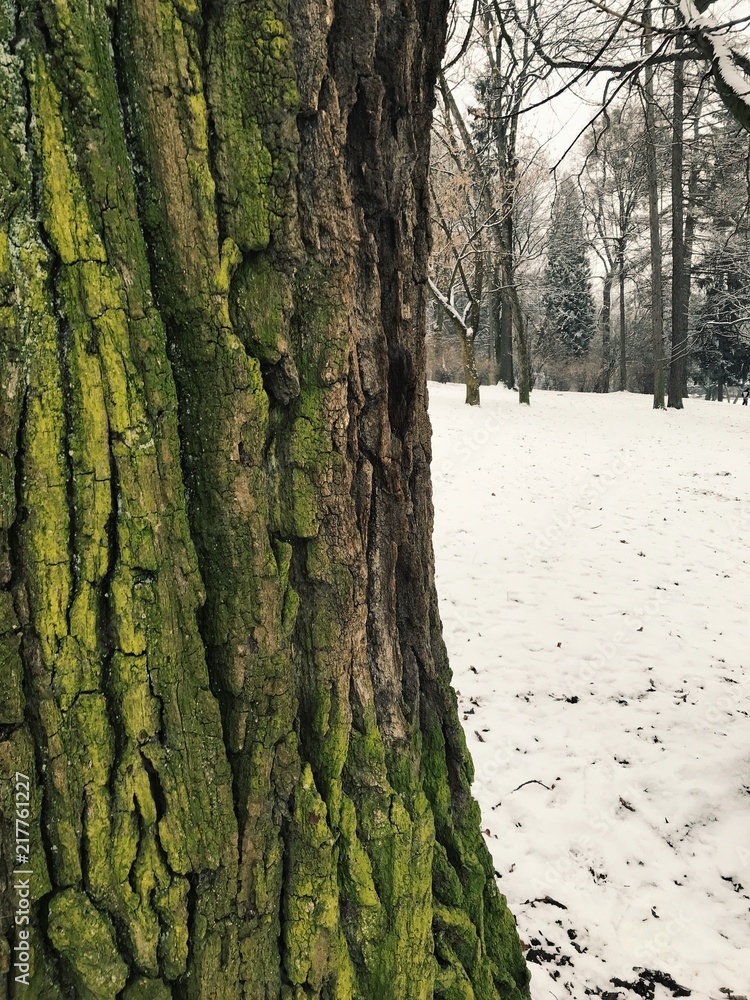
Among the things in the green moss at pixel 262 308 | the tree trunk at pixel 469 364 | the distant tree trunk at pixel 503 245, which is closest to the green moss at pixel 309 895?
the green moss at pixel 262 308

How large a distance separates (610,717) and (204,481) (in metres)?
3.60

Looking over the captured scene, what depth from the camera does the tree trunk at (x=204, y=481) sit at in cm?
97

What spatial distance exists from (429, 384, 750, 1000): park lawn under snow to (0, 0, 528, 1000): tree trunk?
151cm

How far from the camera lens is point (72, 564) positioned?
1.03m

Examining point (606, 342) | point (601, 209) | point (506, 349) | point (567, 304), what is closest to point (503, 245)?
point (506, 349)

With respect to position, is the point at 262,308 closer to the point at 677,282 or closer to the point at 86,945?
the point at 86,945

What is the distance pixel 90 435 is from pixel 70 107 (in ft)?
1.68

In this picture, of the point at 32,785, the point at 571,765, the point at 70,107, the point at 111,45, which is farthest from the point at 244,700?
the point at 571,765

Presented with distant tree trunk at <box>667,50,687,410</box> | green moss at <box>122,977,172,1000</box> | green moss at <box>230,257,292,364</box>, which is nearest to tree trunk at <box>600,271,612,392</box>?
distant tree trunk at <box>667,50,687,410</box>

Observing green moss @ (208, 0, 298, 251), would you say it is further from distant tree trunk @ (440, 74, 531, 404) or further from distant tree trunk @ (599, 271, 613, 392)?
distant tree trunk @ (599, 271, 613, 392)

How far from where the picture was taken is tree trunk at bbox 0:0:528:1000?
974 millimetres

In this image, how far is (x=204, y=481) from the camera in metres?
1.14

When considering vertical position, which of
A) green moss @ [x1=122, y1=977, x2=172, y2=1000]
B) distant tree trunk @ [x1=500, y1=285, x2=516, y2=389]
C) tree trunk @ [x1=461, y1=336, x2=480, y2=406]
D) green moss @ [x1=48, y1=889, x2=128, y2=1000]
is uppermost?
distant tree trunk @ [x1=500, y1=285, x2=516, y2=389]

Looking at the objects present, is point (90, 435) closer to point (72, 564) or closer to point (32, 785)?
point (72, 564)
